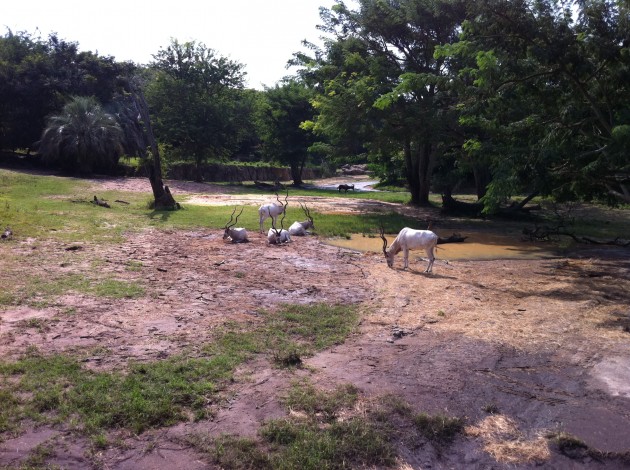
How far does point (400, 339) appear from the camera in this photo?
300 inches

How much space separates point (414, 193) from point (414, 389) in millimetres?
26247

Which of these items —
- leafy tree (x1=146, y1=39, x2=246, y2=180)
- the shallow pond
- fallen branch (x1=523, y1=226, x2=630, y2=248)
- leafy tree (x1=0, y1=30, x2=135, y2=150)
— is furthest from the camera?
leafy tree (x1=146, y1=39, x2=246, y2=180)

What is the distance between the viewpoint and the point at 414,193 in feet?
104

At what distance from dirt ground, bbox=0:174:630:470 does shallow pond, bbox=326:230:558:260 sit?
77.1 inches

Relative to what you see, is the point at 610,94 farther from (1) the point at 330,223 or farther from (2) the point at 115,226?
(2) the point at 115,226

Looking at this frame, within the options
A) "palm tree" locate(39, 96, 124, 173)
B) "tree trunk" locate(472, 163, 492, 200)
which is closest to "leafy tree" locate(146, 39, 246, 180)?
"palm tree" locate(39, 96, 124, 173)

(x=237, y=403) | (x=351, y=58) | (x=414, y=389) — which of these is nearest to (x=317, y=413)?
(x=237, y=403)

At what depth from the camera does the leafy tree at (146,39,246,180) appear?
4094 centimetres

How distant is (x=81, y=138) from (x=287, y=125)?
16.6m

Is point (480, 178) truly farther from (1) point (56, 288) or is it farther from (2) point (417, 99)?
(1) point (56, 288)

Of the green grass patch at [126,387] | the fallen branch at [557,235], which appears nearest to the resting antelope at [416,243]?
the green grass patch at [126,387]

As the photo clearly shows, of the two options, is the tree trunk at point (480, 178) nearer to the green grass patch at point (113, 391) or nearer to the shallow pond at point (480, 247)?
the shallow pond at point (480, 247)

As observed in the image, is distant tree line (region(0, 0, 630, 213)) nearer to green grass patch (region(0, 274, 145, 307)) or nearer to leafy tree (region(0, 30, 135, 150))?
leafy tree (region(0, 30, 135, 150))

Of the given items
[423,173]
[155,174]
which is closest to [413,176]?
[423,173]
